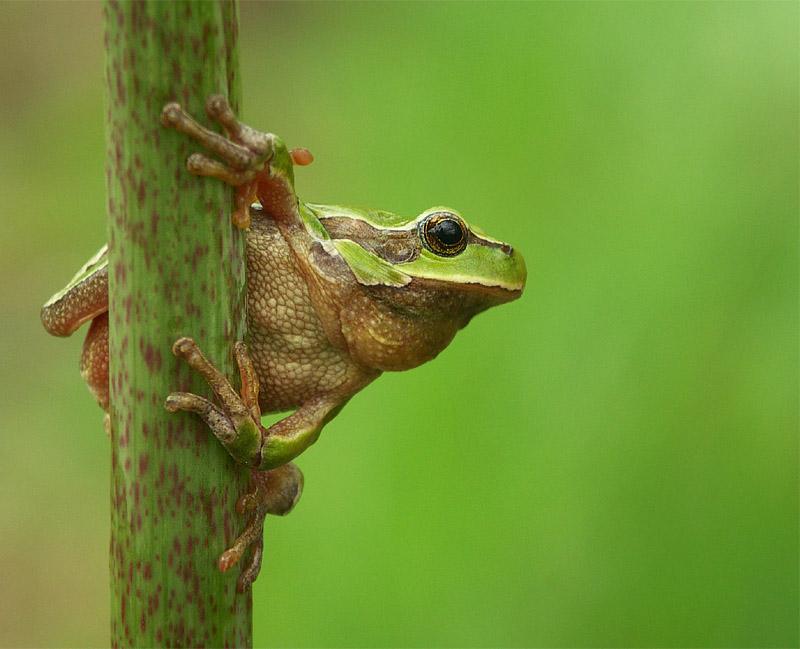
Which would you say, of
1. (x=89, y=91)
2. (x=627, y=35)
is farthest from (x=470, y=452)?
(x=89, y=91)

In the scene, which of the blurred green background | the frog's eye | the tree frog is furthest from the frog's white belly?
the blurred green background

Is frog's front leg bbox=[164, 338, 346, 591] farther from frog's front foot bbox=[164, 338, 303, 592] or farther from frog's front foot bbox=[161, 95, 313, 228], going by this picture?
frog's front foot bbox=[161, 95, 313, 228]

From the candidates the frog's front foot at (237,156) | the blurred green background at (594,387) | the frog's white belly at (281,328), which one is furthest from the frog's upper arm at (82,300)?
the blurred green background at (594,387)

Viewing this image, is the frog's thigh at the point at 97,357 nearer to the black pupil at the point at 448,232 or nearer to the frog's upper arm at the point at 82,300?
the frog's upper arm at the point at 82,300

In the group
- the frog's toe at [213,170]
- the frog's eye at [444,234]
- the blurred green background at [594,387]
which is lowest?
the blurred green background at [594,387]

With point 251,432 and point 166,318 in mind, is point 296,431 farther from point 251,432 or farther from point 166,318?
point 166,318
